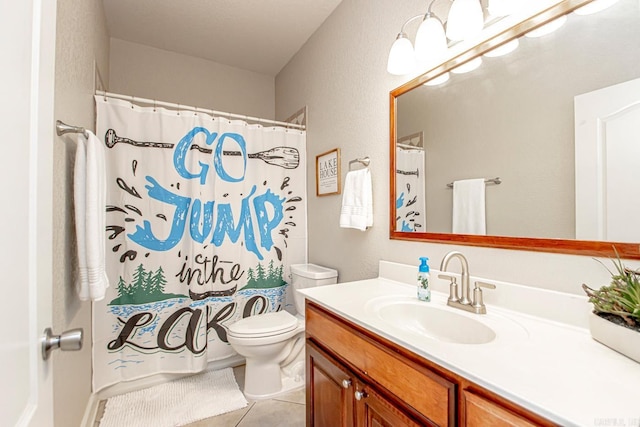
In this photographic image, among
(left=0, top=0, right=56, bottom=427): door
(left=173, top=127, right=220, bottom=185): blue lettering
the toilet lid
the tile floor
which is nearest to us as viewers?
(left=0, top=0, right=56, bottom=427): door

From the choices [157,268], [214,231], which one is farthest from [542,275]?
[157,268]

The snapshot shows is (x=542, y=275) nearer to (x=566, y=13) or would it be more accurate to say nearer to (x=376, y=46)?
(x=566, y=13)

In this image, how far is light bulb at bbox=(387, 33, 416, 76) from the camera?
1345 millimetres

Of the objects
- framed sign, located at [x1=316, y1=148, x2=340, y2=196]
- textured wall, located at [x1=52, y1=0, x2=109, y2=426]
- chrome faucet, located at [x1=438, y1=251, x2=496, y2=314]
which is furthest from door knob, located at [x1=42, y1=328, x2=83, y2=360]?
framed sign, located at [x1=316, y1=148, x2=340, y2=196]

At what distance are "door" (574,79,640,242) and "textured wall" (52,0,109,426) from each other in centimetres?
172

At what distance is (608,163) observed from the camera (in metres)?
0.83

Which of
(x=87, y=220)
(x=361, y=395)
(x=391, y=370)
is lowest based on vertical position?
(x=361, y=395)

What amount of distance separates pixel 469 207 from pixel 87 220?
5.05ft

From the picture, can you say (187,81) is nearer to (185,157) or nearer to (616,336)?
(185,157)

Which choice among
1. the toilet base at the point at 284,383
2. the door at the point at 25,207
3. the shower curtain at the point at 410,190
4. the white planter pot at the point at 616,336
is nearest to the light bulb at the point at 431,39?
the shower curtain at the point at 410,190

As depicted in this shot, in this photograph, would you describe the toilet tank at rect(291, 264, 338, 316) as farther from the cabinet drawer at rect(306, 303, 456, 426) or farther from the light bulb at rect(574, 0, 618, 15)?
the light bulb at rect(574, 0, 618, 15)

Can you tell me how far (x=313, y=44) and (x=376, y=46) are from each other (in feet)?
2.92

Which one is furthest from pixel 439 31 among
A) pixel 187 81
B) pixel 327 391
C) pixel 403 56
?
pixel 187 81

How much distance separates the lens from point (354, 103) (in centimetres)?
184
